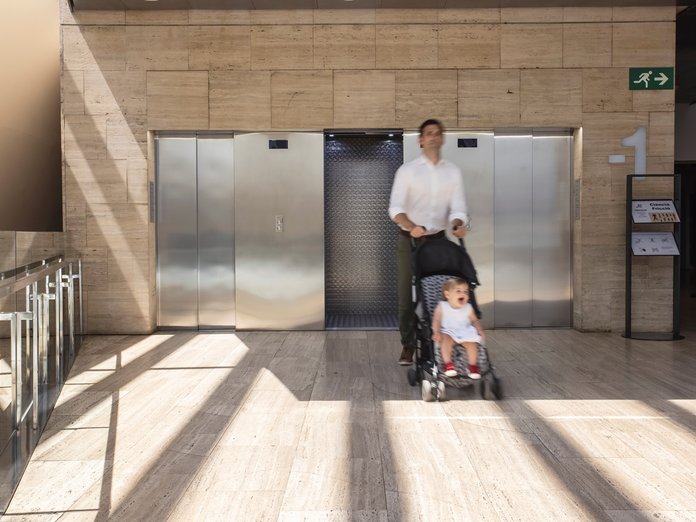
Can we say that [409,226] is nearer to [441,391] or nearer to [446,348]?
[446,348]

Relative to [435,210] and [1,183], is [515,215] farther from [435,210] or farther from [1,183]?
[1,183]

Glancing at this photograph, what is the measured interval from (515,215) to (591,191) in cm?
79

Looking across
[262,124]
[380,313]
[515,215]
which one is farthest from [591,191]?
[262,124]

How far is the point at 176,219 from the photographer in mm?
7055

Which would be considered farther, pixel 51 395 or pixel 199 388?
pixel 199 388

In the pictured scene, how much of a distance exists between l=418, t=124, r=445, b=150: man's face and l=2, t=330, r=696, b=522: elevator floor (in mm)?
1647

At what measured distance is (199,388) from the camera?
14.6 ft

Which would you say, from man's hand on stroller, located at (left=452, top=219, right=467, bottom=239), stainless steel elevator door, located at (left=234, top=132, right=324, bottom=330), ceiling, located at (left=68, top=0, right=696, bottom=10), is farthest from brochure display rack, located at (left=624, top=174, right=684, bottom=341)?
stainless steel elevator door, located at (left=234, top=132, right=324, bottom=330)

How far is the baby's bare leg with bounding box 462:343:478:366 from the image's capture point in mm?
3924

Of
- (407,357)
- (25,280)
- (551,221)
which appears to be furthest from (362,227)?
(25,280)

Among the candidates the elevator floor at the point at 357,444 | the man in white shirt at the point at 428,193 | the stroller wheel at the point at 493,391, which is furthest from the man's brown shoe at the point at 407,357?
the stroller wheel at the point at 493,391

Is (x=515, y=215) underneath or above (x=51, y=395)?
above

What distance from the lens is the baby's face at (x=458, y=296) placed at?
4012 mm

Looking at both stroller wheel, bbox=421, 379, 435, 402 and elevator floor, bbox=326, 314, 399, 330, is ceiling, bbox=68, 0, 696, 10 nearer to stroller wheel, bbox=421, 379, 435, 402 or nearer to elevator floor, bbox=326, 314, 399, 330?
elevator floor, bbox=326, 314, 399, 330
